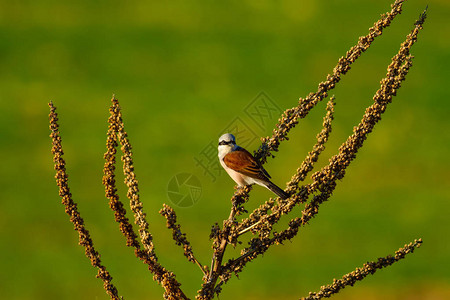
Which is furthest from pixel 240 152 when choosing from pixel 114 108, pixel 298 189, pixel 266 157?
pixel 114 108

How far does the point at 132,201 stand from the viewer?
3041mm

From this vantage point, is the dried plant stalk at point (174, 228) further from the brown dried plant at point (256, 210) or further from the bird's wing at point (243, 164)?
the bird's wing at point (243, 164)

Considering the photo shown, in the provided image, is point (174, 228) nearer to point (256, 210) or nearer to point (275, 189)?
point (256, 210)

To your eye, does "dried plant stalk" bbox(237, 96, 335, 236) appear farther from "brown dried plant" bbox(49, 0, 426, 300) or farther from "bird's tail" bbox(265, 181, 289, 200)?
"bird's tail" bbox(265, 181, 289, 200)

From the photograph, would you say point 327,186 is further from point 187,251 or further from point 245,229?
point 187,251

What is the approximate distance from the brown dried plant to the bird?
2.87 feet

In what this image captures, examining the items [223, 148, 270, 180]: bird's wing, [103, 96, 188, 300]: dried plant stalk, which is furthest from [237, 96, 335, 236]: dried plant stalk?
[223, 148, 270, 180]: bird's wing

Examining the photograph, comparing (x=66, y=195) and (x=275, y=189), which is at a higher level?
(x=66, y=195)

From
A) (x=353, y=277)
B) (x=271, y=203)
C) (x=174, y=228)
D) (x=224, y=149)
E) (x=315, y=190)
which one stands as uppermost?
(x=224, y=149)

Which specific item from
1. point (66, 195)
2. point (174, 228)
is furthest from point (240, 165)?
point (66, 195)

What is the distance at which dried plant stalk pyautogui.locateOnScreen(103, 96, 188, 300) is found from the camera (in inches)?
114

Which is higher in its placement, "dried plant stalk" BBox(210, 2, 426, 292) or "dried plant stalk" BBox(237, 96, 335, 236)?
"dried plant stalk" BBox(237, 96, 335, 236)

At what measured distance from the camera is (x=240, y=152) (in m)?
4.54

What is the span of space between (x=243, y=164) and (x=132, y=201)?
5.01ft
